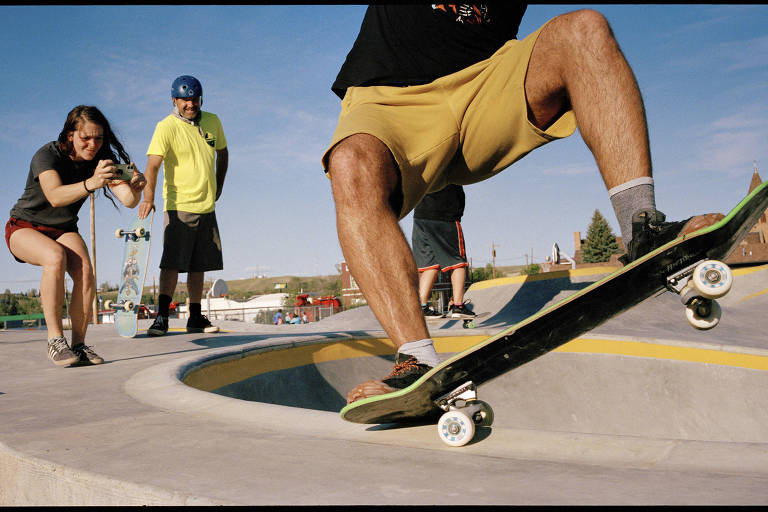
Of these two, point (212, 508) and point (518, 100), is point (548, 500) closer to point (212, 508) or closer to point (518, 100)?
point (212, 508)

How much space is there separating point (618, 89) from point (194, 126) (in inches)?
186

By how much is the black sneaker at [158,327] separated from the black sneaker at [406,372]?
173 inches

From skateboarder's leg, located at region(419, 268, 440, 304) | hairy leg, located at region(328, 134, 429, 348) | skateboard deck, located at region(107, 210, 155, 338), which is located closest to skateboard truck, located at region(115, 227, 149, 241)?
skateboard deck, located at region(107, 210, 155, 338)

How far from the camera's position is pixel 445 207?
661cm

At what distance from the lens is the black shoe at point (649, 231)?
4.95 feet

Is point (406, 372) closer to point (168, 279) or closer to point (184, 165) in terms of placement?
point (168, 279)

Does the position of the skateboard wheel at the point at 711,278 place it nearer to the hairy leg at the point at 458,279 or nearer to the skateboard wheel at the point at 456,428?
the skateboard wheel at the point at 456,428

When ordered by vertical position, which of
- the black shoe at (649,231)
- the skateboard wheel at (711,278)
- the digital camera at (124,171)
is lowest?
the skateboard wheel at (711,278)

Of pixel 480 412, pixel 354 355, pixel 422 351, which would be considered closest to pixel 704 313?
pixel 480 412

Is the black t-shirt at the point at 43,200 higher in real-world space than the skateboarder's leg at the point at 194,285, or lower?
higher

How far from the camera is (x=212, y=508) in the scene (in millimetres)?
975

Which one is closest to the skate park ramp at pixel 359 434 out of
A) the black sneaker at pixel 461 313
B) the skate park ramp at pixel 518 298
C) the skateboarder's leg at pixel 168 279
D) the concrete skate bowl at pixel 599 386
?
the concrete skate bowl at pixel 599 386

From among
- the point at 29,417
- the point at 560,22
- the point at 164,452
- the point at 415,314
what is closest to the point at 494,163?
the point at 560,22

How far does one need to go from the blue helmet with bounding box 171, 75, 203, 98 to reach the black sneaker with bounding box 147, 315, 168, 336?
219 centimetres
